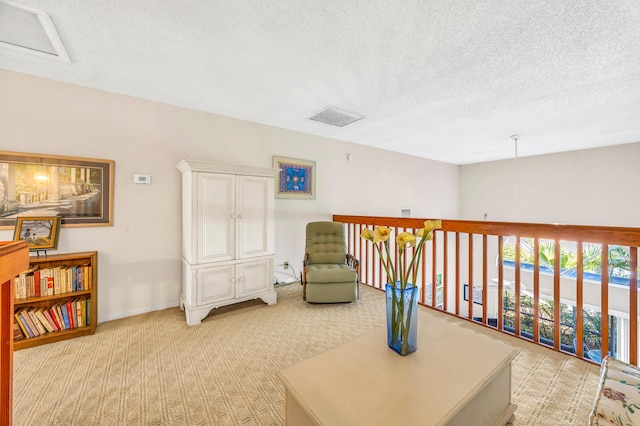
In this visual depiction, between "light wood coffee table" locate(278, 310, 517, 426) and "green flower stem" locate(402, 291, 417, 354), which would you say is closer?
"light wood coffee table" locate(278, 310, 517, 426)

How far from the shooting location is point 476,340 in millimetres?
1477

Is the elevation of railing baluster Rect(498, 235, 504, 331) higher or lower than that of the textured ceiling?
lower

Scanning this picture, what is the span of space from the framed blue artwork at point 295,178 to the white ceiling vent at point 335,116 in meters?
0.78

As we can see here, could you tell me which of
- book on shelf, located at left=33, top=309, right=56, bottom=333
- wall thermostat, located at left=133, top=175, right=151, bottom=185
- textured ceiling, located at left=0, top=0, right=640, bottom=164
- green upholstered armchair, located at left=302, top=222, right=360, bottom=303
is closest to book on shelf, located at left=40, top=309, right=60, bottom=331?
book on shelf, located at left=33, top=309, right=56, bottom=333

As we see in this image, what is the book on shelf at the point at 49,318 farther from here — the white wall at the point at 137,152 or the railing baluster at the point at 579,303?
the railing baluster at the point at 579,303

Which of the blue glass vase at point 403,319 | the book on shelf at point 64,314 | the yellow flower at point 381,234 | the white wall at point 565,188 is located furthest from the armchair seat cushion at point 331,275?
the white wall at point 565,188

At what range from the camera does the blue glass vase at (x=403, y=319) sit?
133 centimetres

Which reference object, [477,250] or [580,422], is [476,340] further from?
[477,250]

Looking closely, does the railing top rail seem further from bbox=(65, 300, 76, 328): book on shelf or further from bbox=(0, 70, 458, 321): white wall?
bbox=(65, 300, 76, 328): book on shelf

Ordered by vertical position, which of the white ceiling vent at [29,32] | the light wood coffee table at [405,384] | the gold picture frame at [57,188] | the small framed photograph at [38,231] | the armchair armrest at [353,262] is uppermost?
the white ceiling vent at [29,32]

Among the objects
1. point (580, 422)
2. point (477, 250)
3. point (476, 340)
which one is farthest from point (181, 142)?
point (477, 250)

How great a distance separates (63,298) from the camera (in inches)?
96.3

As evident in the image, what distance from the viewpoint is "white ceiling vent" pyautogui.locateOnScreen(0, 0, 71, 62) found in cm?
166

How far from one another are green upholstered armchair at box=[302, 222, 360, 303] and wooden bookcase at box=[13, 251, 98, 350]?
2.10 m
